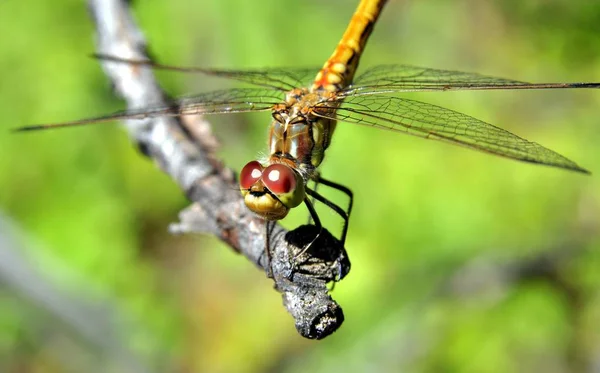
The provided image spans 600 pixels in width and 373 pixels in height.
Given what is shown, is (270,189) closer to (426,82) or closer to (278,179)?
(278,179)

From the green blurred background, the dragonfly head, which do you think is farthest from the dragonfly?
the green blurred background

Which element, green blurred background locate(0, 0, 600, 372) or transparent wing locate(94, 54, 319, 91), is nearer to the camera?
transparent wing locate(94, 54, 319, 91)

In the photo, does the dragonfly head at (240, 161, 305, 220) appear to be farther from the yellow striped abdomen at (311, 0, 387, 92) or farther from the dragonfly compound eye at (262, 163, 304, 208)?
the yellow striped abdomen at (311, 0, 387, 92)

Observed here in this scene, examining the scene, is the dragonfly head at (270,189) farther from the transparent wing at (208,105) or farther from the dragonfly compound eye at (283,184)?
the transparent wing at (208,105)

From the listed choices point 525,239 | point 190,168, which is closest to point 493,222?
point 525,239

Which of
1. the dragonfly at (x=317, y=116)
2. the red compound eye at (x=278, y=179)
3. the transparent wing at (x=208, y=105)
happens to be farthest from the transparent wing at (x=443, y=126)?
the red compound eye at (x=278, y=179)

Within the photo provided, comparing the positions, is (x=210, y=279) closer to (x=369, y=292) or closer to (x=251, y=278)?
(x=251, y=278)

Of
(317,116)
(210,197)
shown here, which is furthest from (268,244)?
(317,116)
